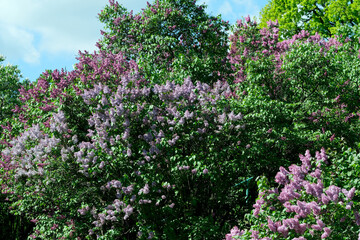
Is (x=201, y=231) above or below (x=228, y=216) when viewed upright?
below

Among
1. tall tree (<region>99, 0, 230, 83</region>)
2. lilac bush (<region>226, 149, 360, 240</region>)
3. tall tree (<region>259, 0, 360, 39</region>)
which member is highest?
tall tree (<region>259, 0, 360, 39</region>)

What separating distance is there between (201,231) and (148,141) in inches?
70.6

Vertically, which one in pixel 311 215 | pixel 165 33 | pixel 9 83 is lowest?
pixel 311 215

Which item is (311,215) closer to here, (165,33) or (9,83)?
(165,33)

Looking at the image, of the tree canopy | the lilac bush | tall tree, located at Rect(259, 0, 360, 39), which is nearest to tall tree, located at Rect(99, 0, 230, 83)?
the lilac bush

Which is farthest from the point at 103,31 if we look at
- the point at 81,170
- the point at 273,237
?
the point at 273,237

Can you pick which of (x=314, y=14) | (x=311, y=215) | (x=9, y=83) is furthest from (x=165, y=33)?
(x=9, y=83)

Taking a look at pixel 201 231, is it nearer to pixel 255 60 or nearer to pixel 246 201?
pixel 246 201

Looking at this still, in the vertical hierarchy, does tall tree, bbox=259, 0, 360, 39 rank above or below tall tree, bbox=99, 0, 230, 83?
above

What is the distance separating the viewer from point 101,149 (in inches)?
237

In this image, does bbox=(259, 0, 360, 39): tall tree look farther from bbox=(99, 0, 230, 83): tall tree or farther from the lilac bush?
the lilac bush

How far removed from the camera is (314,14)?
73.1 feet

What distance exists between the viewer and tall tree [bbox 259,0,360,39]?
64.7ft

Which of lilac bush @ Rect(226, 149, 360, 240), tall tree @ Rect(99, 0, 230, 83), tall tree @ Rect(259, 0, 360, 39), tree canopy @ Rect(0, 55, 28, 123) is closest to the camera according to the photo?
lilac bush @ Rect(226, 149, 360, 240)
